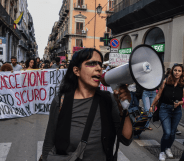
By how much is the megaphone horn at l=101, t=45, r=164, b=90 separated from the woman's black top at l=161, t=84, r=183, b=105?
8.09 feet

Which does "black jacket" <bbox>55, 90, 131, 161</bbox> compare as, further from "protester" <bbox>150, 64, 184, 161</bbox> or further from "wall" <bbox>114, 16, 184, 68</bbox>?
"wall" <bbox>114, 16, 184, 68</bbox>

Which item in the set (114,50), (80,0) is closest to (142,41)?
(114,50)

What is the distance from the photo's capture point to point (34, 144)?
14.2 ft

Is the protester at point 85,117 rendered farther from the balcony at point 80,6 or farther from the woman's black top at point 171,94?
the balcony at point 80,6

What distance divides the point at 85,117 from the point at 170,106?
106 inches

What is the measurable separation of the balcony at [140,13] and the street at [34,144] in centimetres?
925

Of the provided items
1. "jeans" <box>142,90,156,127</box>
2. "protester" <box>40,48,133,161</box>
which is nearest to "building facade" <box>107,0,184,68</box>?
"jeans" <box>142,90,156,127</box>

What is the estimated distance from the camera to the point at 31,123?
5906 mm

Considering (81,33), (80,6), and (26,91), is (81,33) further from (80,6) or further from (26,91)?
(26,91)

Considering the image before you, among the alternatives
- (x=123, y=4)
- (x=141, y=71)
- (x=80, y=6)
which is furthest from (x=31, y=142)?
(x=80, y=6)

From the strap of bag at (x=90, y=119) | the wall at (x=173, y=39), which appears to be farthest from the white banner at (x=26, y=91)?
the wall at (x=173, y=39)

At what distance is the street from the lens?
3846 mm

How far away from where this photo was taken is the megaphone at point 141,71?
1.42 metres

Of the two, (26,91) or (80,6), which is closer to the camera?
(26,91)
